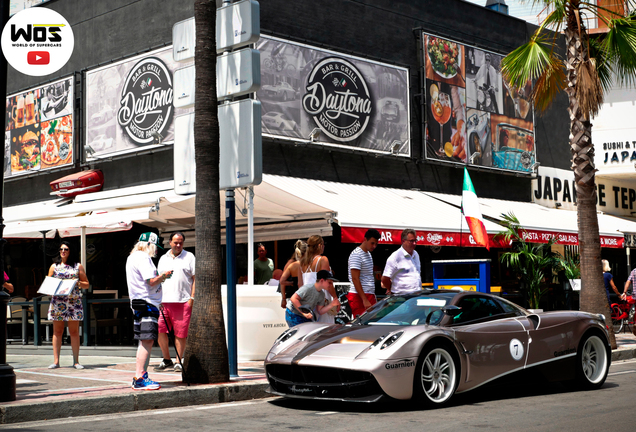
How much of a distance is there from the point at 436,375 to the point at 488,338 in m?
0.82

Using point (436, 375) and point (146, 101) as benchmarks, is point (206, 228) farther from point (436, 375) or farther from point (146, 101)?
point (146, 101)

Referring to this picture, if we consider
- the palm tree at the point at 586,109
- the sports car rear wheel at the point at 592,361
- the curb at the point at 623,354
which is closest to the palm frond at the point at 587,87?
the palm tree at the point at 586,109

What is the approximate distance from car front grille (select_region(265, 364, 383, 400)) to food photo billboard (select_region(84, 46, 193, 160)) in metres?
9.39

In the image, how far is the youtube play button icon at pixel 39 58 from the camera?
19047mm

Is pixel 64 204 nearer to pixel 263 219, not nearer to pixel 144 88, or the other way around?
pixel 144 88

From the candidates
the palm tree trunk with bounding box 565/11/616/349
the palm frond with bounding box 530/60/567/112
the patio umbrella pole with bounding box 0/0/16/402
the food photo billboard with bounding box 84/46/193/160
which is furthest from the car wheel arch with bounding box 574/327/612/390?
the food photo billboard with bounding box 84/46/193/160

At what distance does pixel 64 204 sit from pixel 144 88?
3.44 metres

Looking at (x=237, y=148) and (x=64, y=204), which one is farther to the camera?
(x=64, y=204)

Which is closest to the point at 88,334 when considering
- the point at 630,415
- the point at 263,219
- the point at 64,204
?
the point at 263,219

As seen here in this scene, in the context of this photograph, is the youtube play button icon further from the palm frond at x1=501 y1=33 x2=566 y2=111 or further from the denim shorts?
the denim shorts

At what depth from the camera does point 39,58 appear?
772 inches

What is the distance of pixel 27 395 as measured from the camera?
8.02 m

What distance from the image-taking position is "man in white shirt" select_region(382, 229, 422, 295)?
35.1 ft

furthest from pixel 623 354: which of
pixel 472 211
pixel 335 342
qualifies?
pixel 335 342
